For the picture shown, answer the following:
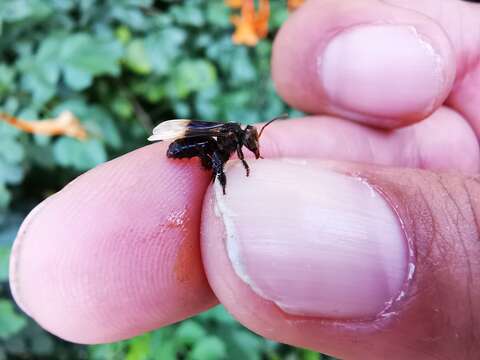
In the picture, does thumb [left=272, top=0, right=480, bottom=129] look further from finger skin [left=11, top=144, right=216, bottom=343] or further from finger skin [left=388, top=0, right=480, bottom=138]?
finger skin [left=11, top=144, right=216, bottom=343]

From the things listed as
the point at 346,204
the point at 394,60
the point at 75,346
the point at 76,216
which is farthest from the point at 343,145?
the point at 75,346

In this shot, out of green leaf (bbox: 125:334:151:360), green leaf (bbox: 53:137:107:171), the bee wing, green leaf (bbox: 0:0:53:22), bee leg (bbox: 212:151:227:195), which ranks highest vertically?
the bee wing

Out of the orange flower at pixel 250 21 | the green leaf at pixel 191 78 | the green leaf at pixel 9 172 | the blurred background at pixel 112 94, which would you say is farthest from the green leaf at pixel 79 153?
the orange flower at pixel 250 21

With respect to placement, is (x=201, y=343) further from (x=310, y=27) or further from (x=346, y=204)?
(x=310, y=27)

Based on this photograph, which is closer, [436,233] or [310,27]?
[436,233]

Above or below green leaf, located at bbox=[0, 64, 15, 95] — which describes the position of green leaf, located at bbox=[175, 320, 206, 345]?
below

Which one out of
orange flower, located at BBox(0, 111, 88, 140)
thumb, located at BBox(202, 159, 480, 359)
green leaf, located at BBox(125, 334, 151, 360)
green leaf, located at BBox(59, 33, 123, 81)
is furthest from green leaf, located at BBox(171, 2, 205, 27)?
thumb, located at BBox(202, 159, 480, 359)

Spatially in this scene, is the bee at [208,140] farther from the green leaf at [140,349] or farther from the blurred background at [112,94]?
the green leaf at [140,349]

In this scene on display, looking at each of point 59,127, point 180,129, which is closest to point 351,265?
point 180,129
